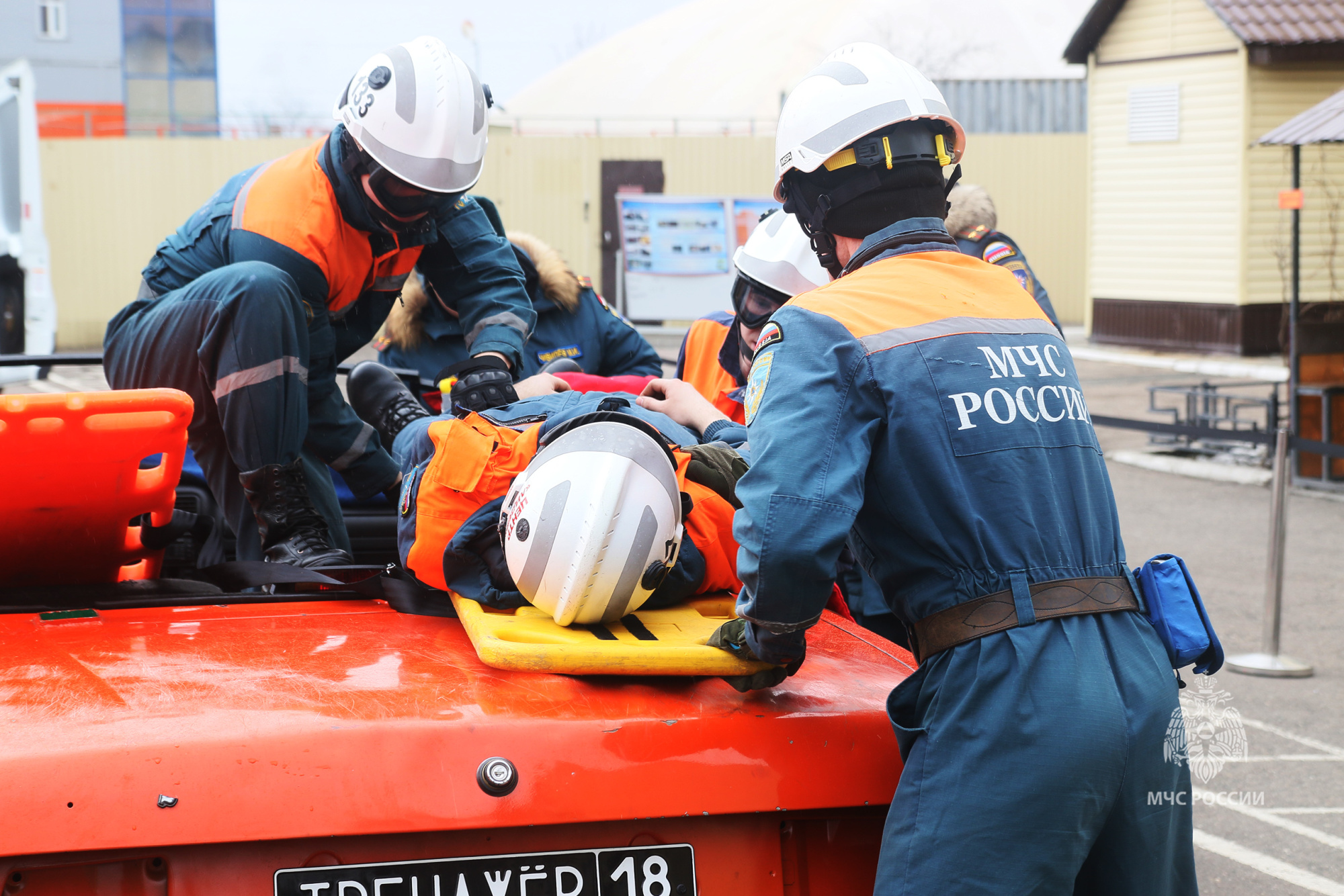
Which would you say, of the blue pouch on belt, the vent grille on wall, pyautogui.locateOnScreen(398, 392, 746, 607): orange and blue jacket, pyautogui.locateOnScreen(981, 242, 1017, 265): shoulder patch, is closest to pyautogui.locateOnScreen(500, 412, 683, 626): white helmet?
pyautogui.locateOnScreen(398, 392, 746, 607): orange and blue jacket

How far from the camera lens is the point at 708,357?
5074 mm

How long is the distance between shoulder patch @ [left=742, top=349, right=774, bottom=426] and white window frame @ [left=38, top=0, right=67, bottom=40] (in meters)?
37.6

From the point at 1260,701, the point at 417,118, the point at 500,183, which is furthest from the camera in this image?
the point at 500,183

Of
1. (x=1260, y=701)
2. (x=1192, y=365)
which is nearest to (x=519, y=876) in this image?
(x=1260, y=701)

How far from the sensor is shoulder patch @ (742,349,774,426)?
85.1 inches

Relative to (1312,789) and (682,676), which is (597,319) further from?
(682,676)

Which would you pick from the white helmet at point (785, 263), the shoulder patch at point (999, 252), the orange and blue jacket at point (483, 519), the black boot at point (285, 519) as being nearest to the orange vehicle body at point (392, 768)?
the orange and blue jacket at point (483, 519)

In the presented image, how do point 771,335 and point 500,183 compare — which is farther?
point 500,183

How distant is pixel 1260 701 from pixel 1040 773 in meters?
4.15

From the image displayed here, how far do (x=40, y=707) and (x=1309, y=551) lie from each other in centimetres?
820

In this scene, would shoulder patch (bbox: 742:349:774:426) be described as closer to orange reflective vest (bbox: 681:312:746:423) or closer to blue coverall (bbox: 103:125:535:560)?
blue coverall (bbox: 103:125:535:560)

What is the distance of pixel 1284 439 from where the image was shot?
580 cm

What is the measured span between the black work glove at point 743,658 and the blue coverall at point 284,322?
174 centimetres

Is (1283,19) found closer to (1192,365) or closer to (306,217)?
(1192,365)
